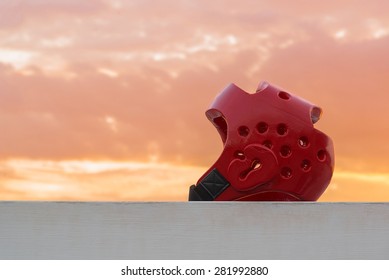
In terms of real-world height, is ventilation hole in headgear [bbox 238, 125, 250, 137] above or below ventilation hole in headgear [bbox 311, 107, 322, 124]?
below

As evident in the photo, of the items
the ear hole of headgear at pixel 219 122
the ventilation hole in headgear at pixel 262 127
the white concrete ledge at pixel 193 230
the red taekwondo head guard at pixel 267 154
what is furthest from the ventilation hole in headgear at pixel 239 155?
the white concrete ledge at pixel 193 230

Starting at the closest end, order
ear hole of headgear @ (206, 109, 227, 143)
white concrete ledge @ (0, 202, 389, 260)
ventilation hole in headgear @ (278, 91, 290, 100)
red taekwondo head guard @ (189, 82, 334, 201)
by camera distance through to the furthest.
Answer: white concrete ledge @ (0, 202, 389, 260) → red taekwondo head guard @ (189, 82, 334, 201) → ventilation hole in headgear @ (278, 91, 290, 100) → ear hole of headgear @ (206, 109, 227, 143)

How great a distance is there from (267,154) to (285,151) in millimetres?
95

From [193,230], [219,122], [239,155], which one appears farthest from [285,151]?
[193,230]

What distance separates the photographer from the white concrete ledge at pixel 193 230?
7.71ft

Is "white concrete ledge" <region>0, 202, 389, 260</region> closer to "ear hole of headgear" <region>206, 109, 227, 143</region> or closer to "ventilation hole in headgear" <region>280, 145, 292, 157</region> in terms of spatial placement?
"ventilation hole in headgear" <region>280, 145, 292, 157</region>

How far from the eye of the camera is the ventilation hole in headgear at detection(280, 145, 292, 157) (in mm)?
2695

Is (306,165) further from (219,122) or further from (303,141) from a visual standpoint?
(219,122)

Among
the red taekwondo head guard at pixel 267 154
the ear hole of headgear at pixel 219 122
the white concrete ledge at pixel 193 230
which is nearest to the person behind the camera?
the white concrete ledge at pixel 193 230

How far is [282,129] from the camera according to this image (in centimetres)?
271

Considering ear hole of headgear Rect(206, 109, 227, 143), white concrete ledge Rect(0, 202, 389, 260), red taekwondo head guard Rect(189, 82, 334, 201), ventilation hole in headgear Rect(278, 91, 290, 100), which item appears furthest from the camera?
ear hole of headgear Rect(206, 109, 227, 143)

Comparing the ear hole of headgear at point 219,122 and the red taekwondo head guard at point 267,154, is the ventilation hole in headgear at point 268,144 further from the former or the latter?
the ear hole of headgear at point 219,122

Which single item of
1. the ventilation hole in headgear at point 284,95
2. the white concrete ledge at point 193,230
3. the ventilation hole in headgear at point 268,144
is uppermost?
the ventilation hole in headgear at point 284,95

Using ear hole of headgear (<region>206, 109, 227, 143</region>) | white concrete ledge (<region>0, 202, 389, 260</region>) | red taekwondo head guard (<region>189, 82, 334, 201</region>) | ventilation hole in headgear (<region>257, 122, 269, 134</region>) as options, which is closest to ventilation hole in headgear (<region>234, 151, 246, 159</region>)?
red taekwondo head guard (<region>189, 82, 334, 201</region>)
